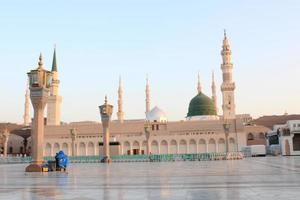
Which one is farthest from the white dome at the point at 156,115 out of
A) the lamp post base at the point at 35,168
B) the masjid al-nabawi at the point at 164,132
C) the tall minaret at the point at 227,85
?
the lamp post base at the point at 35,168

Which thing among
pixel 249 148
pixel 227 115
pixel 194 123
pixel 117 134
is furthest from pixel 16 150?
pixel 249 148

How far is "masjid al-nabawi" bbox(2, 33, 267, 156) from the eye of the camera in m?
67.4

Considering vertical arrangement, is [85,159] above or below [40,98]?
below

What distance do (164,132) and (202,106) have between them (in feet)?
44.8

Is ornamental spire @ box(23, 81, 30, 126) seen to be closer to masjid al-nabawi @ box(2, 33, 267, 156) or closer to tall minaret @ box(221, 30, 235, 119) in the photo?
masjid al-nabawi @ box(2, 33, 267, 156)

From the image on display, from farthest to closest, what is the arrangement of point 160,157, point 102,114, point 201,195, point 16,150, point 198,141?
point 16,150, point 198,141, point 160,157, point 102,114, point 201,195

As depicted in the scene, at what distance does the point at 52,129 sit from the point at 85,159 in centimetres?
3808

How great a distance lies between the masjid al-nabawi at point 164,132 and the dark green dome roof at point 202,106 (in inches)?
8.8

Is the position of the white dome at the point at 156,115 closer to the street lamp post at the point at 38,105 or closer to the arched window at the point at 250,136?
the arched window at the point at 250,136

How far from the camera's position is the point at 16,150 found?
81062 mm

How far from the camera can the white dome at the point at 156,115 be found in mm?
78044

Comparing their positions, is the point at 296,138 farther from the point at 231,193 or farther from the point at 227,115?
the point at 231,193

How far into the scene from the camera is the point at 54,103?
252 feet

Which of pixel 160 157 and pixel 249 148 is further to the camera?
pixel 249 148
